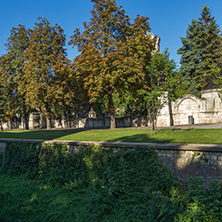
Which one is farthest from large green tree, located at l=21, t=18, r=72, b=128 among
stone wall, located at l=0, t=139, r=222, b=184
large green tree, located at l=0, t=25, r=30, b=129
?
stone wall, located at l=0, t=139, r=222, b=184

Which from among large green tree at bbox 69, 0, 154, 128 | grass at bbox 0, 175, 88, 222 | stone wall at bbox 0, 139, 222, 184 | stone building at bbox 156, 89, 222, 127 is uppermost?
large green tree at bbox 69, 0, 154, 128

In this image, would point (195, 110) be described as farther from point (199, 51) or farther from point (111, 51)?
point (199, 51)

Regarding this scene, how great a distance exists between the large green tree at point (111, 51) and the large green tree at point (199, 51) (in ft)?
58.4

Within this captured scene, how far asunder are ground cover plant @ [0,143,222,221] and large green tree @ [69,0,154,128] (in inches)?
361

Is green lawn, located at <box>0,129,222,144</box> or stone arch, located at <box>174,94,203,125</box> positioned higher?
stone arch, located at <box>174,94,203,125</box>

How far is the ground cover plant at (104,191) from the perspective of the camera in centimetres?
746

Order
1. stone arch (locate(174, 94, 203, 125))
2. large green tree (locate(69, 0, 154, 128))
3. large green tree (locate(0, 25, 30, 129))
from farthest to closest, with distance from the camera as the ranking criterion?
large green tree (locate(0, 25, 30, 129)) → stone arch (locate(174, 94, 203, 125)) → large green tree (locate(69, 0, 154, 128))

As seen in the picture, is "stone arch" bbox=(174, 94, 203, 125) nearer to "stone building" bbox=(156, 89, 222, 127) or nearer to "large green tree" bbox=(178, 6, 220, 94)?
"stone building" bbox=(156, 89, 222, 127)

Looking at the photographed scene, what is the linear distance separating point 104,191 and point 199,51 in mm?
36899

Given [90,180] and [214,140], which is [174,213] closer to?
[214,140]

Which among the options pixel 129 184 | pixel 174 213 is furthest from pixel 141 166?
pixel 174 213

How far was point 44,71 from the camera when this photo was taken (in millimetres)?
30234

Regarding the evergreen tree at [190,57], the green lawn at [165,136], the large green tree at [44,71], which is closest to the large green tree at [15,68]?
the large green tree at [44,71]

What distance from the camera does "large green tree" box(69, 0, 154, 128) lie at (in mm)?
19859
